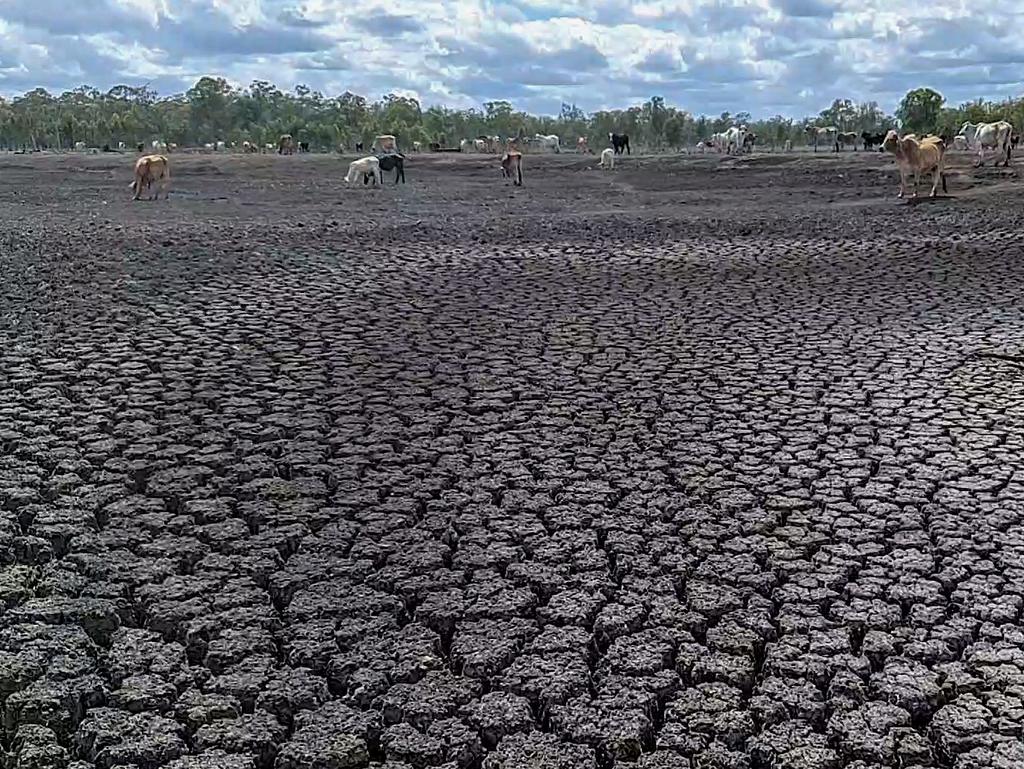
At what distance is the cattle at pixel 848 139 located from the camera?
50.8 metres

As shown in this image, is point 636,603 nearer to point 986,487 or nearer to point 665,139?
point 986,487

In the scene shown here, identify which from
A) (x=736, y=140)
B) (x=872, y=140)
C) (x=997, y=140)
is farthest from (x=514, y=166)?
(x=736, y=140)

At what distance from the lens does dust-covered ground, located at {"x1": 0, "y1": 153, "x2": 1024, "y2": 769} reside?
3.78 meters

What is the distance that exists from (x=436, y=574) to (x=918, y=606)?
6.55 ft

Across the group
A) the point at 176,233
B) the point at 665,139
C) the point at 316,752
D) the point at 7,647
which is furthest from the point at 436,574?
the point at 665,139

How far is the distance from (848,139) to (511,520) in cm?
5110

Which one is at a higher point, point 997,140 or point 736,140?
point 736,140

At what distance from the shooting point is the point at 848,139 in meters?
52.7

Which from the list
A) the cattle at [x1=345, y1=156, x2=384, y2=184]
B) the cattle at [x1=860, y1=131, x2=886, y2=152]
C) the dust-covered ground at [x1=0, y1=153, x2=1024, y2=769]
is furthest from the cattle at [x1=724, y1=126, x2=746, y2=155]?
the dust-covered ground at [x1=0, y1=153, x2=1024, y2=769]

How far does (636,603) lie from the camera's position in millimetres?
4617

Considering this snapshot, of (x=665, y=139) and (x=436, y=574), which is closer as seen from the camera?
(x=436, y=574)

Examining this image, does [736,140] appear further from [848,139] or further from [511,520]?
[511,520]

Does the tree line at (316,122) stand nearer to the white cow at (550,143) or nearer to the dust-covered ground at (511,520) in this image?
the white cow at (550,143)

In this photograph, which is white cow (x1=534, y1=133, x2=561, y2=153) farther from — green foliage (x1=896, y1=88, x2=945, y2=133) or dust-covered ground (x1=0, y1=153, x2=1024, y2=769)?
dust-covered ground (x1=0, y1=153, x2=1024, y2=769)
